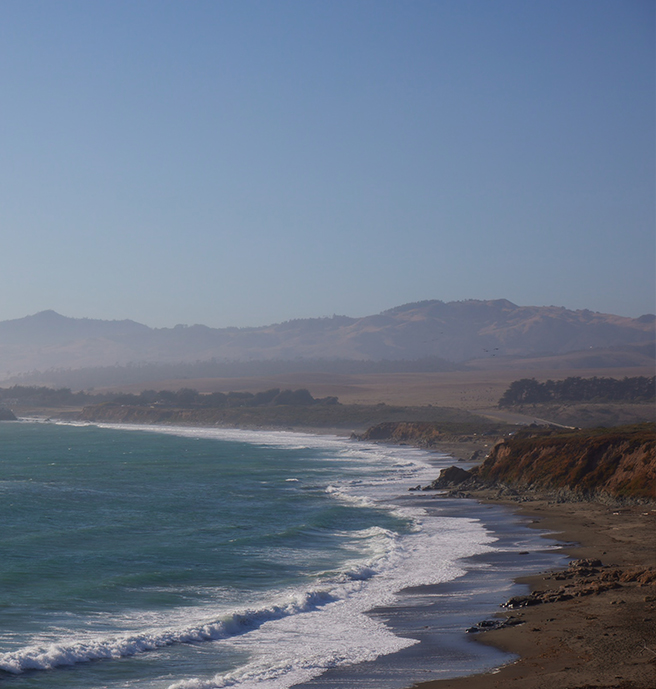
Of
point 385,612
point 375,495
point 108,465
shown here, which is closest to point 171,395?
point 108,465

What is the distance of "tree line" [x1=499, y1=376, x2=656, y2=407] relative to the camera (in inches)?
4508

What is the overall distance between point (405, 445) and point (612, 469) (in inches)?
1863

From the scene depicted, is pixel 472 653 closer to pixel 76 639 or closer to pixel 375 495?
pixel 76 639

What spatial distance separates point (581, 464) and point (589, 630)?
28.0 m

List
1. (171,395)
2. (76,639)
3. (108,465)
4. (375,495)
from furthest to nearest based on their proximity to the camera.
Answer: (171,395)
(108,465)
(375,495)
(76,639)

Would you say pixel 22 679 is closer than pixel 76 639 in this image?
Yes

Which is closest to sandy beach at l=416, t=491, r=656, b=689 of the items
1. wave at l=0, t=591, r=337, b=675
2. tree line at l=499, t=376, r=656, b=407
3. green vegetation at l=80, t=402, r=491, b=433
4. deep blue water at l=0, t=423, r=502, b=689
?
deep blue water at l=0, t=423, r=502, b=689

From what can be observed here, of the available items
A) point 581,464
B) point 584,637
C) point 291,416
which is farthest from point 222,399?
point 584,637

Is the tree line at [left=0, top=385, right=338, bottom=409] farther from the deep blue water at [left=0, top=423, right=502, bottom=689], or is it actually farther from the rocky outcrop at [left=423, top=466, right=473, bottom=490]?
the rocky outcrop at [left=423, top=466, right=473, bottom=490]

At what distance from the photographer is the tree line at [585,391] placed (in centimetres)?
11450

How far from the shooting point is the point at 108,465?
66.2m

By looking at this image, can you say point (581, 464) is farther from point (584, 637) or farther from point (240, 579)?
point (584, 637)

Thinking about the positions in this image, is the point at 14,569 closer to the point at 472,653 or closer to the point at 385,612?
the point at 385,612

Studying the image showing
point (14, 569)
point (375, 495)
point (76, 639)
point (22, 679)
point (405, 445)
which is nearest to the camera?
point (22, 679)
